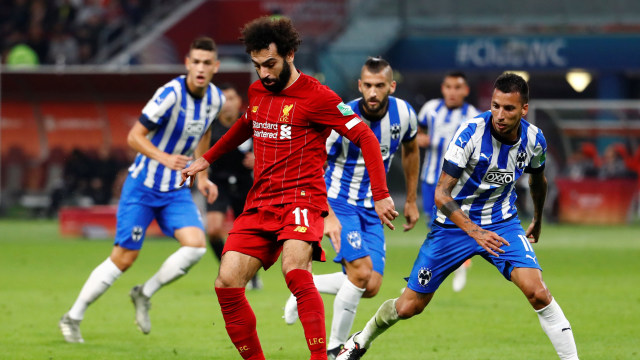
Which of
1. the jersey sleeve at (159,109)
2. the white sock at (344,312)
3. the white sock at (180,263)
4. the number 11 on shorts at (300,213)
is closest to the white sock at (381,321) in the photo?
the white sock at (344,312)

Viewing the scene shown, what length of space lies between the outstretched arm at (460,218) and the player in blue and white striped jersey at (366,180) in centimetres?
118

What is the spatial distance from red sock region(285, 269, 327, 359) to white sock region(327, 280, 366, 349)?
1.68m

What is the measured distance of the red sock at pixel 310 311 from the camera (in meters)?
6.47

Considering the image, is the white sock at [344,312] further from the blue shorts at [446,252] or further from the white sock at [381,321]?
the blue shorts at [446,252]

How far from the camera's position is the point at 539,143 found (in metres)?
7.35

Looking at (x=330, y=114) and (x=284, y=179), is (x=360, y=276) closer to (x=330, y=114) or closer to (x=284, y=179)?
(x=284, y=179)

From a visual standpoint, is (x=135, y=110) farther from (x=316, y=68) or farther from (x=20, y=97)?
(x=316, y=68)

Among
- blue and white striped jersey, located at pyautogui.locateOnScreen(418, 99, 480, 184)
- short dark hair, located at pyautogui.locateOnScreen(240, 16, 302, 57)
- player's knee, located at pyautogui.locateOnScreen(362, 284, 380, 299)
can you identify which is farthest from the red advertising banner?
short dark hair, located at pyautogui.locateOnScreen(240, 16, 302, 57)

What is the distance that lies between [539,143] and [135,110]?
61.1 feet

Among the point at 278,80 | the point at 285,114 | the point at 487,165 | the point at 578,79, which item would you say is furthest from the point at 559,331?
the point at 578,79

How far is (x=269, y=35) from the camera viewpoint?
6609mm

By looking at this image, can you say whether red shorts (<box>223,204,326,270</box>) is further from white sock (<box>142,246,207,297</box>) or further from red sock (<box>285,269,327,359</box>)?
white sock (<box>142,246,207,297</box>)

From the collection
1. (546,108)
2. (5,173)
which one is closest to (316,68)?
(546,108)

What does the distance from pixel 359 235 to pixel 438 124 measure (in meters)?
5.36
